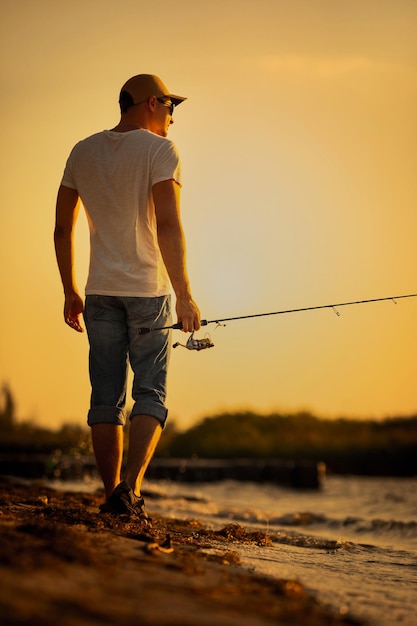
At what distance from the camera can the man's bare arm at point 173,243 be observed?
3.98m

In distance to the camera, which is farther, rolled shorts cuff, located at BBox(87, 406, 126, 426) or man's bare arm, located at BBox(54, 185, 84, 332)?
man's bare arm, located at BBox(54, 185, 84, 332)

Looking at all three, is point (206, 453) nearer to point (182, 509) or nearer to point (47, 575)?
point (182, 509)

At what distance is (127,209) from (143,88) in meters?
0.63

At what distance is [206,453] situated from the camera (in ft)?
57.5

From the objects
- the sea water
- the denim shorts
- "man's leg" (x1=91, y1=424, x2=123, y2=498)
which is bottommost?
the sea water

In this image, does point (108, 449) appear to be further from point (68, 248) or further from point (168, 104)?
point (168, 104)

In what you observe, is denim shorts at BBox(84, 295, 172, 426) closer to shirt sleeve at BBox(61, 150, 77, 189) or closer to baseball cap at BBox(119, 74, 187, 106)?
shirt sleeve at BBox(61, 150, 77, 189)

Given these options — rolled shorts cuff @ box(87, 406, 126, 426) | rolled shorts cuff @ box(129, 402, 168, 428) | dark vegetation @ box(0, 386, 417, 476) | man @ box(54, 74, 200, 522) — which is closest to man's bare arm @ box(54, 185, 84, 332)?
man @ box(54, 74, 200, 522)

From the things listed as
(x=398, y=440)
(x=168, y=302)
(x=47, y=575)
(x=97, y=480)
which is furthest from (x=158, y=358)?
(x=398, y=440)

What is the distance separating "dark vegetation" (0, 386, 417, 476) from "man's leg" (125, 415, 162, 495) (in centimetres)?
1061

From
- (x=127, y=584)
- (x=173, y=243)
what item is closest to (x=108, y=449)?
(x=173, y=243)

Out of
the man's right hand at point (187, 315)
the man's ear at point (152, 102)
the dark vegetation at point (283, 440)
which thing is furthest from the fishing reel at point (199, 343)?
the dark vegetation at point (283, 440)

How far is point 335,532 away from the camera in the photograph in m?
7.11

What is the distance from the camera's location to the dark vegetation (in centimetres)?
1530
